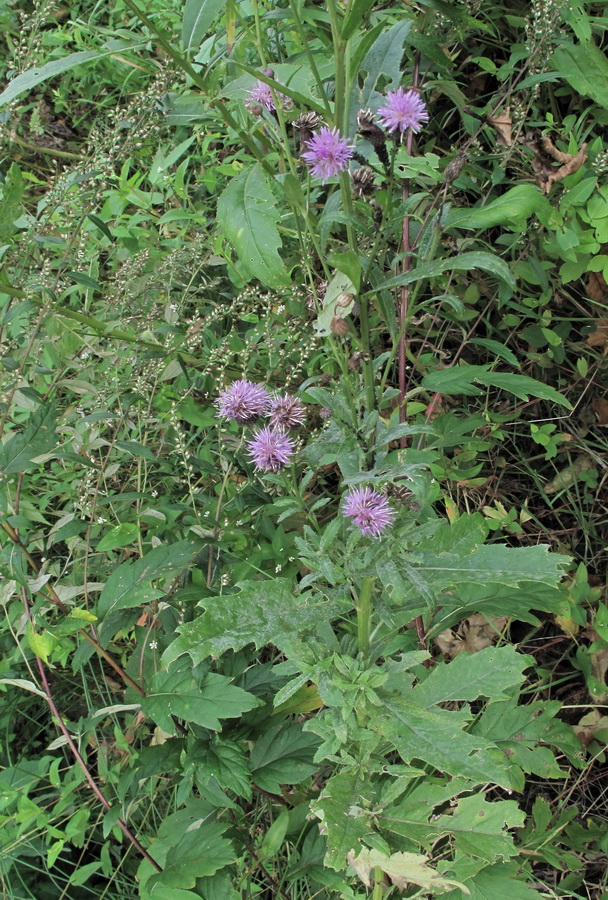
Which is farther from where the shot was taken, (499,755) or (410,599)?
(410,599)

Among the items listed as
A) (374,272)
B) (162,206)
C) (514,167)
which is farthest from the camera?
(162,206)

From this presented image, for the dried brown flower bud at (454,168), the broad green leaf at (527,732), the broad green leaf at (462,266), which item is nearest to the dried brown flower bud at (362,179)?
the dried brown flower bud at (454,168)

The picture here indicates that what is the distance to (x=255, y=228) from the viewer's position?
127cm

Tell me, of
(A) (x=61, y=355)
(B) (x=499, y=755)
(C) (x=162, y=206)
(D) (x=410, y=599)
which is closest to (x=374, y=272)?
(D) (x=410, y=599)

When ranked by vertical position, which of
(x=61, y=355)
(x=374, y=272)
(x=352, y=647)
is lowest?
(x=352, y=647)

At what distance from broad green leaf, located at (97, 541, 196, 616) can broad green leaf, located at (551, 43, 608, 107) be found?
5.89 ft

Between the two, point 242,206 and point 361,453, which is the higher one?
point 242,206

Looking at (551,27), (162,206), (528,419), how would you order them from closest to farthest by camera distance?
(551,27) < (528,419) < (162,206)

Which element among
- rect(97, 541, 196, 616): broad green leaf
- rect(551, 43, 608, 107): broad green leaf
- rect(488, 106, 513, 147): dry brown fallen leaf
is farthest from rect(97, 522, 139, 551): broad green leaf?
rect(551, 43, 608, 107): broad green leaf

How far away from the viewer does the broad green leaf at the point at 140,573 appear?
5.68 ft

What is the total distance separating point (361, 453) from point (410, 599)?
42cm

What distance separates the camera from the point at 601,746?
210 centimetres

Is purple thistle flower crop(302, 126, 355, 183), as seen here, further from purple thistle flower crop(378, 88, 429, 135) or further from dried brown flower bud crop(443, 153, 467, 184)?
dried brown flower bud crop(443, 153, 467, 184)

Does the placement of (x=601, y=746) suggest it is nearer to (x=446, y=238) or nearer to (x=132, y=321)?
(x=446, y=238)
